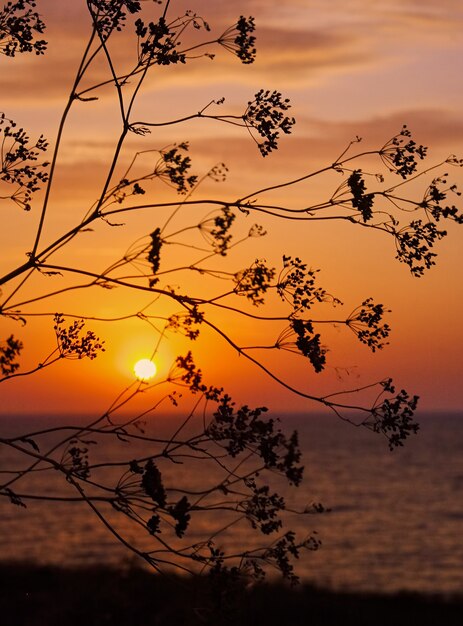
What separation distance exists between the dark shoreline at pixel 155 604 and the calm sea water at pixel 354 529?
4.37 metres

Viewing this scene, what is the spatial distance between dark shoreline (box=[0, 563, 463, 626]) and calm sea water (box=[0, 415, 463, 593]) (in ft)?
14.3

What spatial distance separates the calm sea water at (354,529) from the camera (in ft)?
145

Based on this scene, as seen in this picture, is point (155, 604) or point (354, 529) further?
point (354, 529)

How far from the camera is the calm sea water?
145ft

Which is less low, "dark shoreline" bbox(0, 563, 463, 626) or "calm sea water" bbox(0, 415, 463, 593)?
"calm sea water" bbox(0, 415, 463, 593)

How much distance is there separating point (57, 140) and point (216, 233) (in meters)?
0.97

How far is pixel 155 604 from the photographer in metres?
23.7

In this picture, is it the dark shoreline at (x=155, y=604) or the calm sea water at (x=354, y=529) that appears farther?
the calm sea water at (x=354, y=529)

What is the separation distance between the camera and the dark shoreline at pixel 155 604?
2327 centimetres

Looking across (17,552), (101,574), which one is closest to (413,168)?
(101,574)

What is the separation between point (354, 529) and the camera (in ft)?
194

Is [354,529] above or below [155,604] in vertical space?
above

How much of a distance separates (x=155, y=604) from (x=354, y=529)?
3694cm

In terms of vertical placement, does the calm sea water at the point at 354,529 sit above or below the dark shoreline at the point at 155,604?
above
